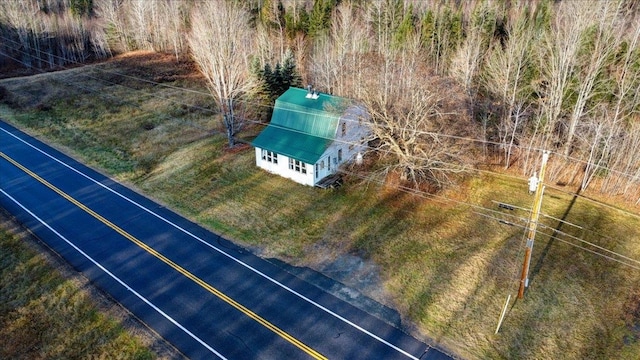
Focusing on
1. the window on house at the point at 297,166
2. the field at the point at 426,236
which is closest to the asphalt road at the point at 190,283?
the field at the point at 426,236

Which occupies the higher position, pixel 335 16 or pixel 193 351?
pixel 335 16

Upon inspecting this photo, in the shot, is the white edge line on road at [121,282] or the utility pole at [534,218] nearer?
the utility pole at [534,218]

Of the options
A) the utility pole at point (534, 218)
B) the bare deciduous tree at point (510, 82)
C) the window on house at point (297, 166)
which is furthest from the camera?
the bare deciduous tree at point (510, 82)

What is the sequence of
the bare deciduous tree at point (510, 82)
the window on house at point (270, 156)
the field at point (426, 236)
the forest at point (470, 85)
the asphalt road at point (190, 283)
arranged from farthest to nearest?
1. the bare deciduous tree at point (510, 82)
2. the window on house at point (270, 156)
3. the forest at point (470, 85)
4. the field at point (426, 236)
5. the asphalt road at point (190, 283)

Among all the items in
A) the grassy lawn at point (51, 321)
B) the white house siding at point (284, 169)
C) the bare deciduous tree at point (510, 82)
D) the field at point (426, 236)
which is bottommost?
the grassy lawn at point (51, 321)

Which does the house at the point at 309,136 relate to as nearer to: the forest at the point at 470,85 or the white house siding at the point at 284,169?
the white house siding at the point at 284,169

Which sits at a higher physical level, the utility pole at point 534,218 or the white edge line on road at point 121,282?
the utility pole at point 534,218

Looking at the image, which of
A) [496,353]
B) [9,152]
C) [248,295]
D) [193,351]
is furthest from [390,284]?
[9,152]

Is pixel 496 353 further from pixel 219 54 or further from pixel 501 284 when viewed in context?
pixel 219 54

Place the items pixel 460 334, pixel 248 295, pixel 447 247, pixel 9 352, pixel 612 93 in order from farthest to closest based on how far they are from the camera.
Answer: pixel 612 93
pixel 447 247
pixel 248 295
pixel 460 334
pixel 9 352
